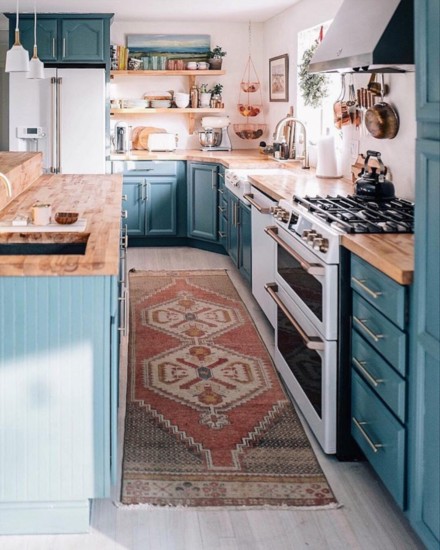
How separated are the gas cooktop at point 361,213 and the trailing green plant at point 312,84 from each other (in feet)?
7.47

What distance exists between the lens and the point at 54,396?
249 centimetres

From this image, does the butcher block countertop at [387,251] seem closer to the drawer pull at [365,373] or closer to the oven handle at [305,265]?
the oven handle at [305,265]

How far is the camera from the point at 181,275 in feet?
21.7

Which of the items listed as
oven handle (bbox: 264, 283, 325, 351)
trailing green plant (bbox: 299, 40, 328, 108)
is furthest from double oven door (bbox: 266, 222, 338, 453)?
trailing green plant (bbox: 299, 40, 328, 108)

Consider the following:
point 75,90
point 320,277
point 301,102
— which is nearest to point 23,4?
point 75,90

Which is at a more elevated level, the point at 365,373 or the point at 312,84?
the point at 312,84

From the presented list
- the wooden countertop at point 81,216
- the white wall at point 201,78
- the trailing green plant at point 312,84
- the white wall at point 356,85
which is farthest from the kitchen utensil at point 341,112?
the white wall at point 201,78

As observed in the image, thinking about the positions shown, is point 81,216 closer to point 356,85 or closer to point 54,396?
point 54,396

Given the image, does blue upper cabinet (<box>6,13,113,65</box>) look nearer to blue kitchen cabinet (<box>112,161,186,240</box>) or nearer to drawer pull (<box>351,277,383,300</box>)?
blue kitchen cabinet (<box>112,161,186,240</box>)

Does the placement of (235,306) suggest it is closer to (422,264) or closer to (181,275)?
(181,275)

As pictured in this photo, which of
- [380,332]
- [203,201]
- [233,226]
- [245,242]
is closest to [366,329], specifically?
[380,332]

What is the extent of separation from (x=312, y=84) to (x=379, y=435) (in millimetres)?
4070

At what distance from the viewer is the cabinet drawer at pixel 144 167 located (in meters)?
7.63

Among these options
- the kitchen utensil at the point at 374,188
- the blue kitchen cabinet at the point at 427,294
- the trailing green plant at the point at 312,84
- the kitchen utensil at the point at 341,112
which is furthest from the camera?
the trailing green plant at the point at 312,84
